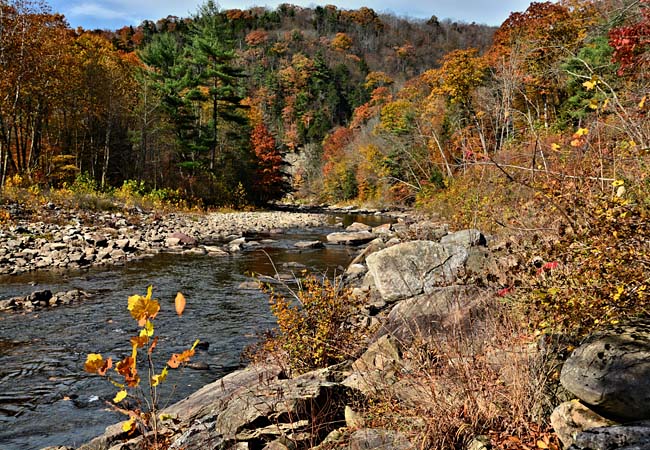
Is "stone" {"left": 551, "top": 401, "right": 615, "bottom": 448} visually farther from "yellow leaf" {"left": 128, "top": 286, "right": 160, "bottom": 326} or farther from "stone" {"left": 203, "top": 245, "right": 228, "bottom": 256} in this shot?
"stone" {"left": 203, "top": 245, "right": 228, "bottom": 256}

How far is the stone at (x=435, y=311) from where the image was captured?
414 centimetres

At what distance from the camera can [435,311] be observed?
4.55 meters

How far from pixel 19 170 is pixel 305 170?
46349 millimetres

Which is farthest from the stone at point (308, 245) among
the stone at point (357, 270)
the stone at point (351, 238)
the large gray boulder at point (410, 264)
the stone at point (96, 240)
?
the large gray boulder at point (410, 264)

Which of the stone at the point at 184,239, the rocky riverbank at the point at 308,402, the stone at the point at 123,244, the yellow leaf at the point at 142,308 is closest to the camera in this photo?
the yellow leaf at the point at 142,308

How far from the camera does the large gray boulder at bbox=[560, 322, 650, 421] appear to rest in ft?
7.52

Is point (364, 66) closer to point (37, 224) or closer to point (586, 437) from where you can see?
point (37, 224)

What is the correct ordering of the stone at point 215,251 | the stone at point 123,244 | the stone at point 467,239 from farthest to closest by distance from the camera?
the stone at point 215,251 → the stone at point 123,244 → the stone at point 467,239

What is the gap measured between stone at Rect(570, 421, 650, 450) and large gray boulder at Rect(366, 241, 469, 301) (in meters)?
4.29

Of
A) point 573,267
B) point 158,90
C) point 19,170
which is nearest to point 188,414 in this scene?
point 573,267

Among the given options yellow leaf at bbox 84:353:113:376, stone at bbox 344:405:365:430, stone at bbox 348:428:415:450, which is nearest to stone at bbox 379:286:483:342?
stone at bbox 344:405:365:430

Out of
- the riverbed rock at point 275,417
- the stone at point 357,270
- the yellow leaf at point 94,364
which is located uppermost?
the yellow leaf at point 94,364

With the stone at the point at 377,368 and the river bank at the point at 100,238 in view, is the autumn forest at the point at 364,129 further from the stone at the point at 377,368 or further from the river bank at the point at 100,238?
the river bank at the point at 100,238

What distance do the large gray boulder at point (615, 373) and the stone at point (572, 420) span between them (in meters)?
0.05
